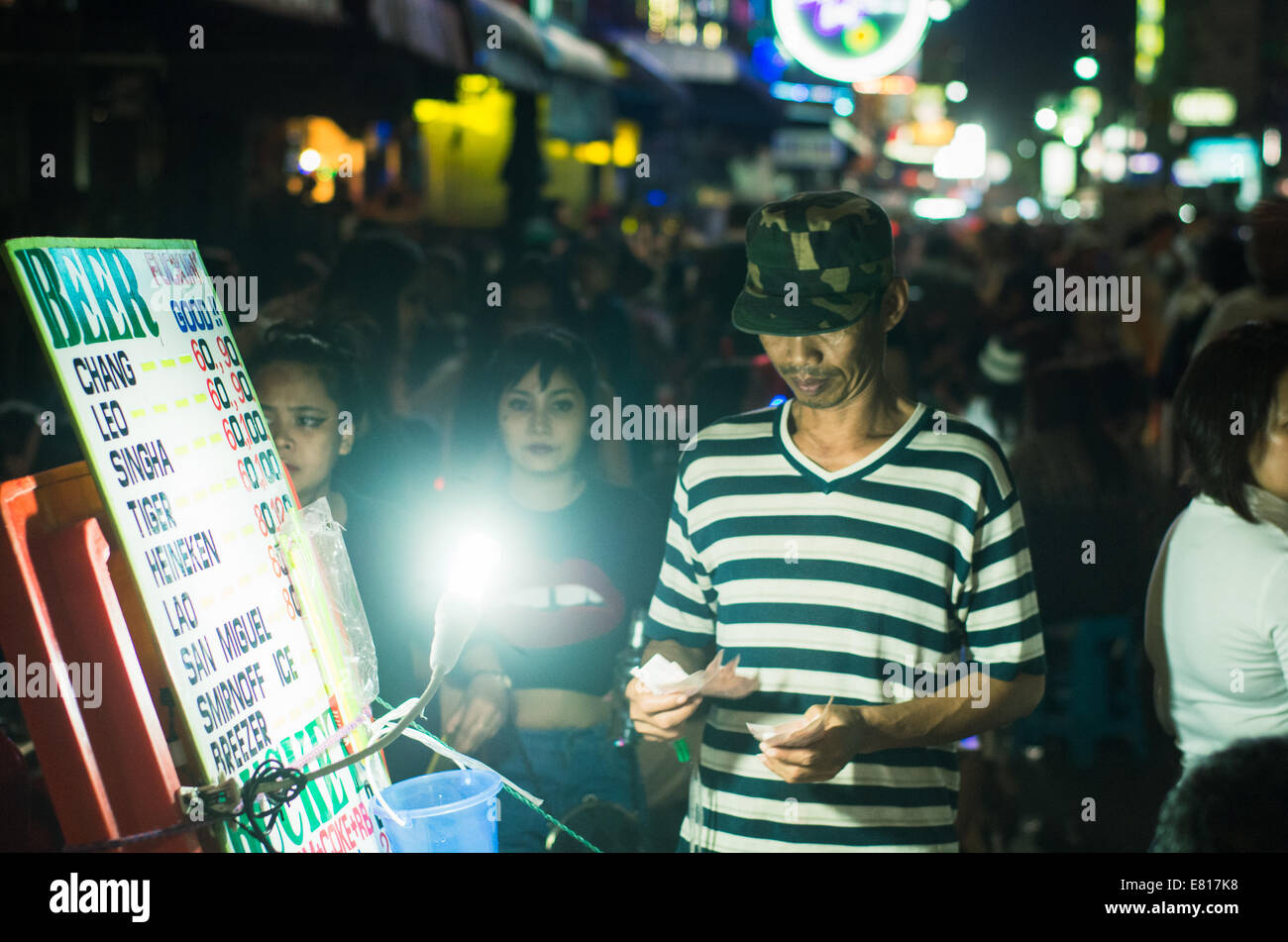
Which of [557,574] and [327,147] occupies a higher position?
[327,147]

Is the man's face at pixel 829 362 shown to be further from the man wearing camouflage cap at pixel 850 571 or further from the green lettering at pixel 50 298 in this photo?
the green lettering at pixel 50 298

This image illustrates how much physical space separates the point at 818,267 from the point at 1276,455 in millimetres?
1236

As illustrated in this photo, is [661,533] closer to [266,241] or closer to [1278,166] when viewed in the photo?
[266,241]

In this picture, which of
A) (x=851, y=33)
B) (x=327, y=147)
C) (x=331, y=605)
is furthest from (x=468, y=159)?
(x=331, y=605)

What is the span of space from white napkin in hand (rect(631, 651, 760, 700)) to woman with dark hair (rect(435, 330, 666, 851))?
4.02ft

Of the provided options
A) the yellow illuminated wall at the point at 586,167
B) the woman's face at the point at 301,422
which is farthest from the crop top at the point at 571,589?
the yellow illuminated wall at the point at 586,167

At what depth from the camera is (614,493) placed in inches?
159

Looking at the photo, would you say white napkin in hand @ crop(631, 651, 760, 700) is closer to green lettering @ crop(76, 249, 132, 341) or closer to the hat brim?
the hat brim

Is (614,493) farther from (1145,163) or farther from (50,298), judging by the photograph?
(1145,163)

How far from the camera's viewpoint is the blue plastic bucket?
7.62ft

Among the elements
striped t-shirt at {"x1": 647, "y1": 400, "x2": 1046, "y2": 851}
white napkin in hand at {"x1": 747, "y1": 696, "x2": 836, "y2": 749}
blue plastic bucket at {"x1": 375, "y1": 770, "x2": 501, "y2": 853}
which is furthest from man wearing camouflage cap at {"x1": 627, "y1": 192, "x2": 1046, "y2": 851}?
blue plastic bucket at {"x1": 375, "y1": 770, "x2": 501, "y2": 853}
